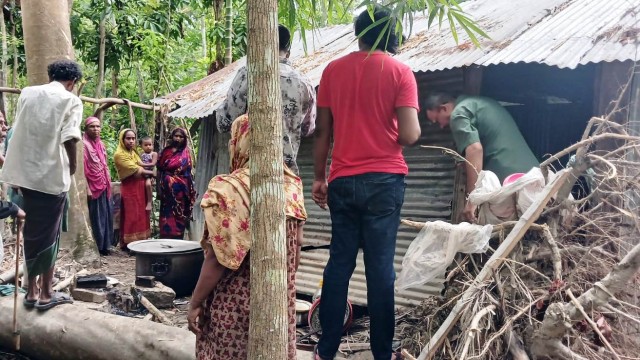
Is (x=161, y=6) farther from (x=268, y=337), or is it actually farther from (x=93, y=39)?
(x=268, y=337)

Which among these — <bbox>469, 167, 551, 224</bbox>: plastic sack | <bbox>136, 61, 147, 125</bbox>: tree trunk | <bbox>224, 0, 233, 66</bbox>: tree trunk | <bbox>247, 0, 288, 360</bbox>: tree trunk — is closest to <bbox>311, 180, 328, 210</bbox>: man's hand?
<bbox>469, 167, 551, 224</bbox>: plastic sack

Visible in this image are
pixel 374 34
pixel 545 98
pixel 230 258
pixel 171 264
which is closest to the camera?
pixel 230 258

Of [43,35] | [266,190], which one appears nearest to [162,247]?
[43,35]

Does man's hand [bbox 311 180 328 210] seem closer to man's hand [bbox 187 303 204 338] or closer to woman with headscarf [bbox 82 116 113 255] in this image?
man's hand [bbox 187 303 204 338]

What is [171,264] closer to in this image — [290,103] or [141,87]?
[290,103]

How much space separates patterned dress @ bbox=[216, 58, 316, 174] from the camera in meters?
3.14

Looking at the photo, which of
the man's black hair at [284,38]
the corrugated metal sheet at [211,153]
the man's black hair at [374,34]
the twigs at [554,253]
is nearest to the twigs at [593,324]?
the twigs at [554,253]

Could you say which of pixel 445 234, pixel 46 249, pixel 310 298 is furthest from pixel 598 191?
pixel 46 249

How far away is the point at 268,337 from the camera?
191 centimetres

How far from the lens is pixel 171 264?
215 inches

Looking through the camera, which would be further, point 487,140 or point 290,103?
point 487,140

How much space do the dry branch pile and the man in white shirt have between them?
109 inches

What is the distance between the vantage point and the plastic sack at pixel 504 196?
3.23 meters

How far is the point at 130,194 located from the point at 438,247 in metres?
6.39
